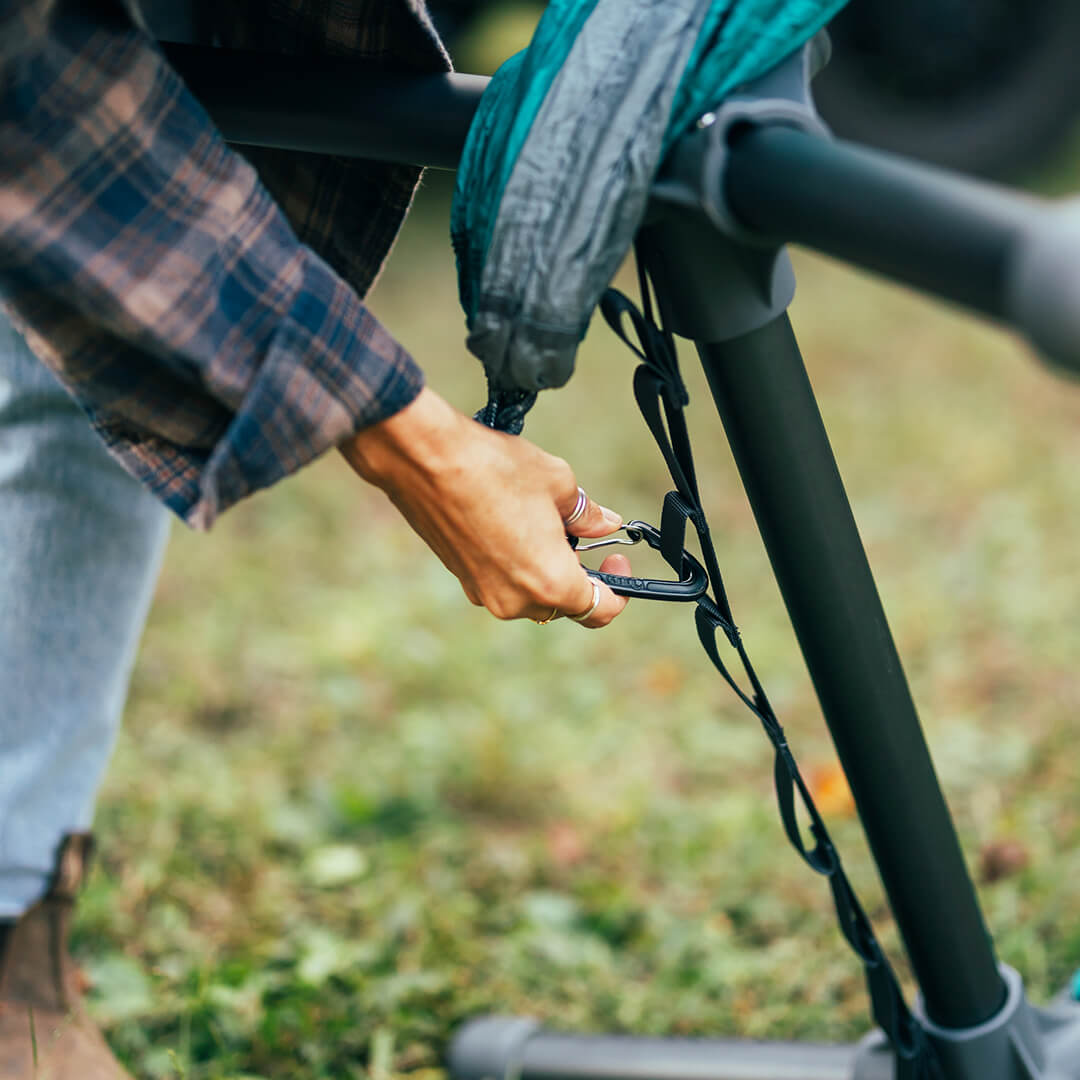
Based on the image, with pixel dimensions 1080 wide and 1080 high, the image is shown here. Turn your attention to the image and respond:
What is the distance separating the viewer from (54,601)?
1037mm

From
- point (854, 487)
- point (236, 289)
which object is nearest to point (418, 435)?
point (236, 289)

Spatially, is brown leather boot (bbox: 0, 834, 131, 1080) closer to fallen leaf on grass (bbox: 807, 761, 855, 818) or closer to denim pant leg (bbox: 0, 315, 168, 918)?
denim pant leg (bbox: 0, 315, 168, 918)

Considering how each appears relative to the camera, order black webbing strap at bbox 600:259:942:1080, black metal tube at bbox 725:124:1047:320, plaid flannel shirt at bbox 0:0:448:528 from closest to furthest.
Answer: black metal tube at bbox 725:124:1047:320, plaid flannel shirt at bbox 0:0:448:528, black webbing strap at bbox 600:259:942:1080

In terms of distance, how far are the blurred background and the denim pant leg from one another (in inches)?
9.3

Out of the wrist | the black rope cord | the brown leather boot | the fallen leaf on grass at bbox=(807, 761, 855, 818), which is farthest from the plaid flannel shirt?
the fallen leaf on grass at bbox=(807, 761, 855, 818)

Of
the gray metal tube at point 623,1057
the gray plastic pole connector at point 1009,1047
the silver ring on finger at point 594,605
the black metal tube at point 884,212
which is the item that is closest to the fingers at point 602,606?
the silver ring on finger at point 594,605

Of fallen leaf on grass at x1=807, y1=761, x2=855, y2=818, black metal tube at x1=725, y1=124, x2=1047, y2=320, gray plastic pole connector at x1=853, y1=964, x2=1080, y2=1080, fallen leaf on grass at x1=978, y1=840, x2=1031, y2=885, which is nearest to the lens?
black metal tube at x1=725, y1=124, x2=1047, y2=320

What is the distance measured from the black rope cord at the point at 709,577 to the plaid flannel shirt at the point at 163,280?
126 mm

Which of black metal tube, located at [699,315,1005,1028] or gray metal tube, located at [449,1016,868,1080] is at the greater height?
black metal tube, located at [699,315,1005,1028]

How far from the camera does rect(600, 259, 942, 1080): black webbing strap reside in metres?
0.69

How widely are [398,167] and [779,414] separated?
0.33m

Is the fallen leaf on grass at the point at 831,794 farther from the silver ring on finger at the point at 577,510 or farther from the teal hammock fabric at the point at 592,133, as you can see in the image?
the teal hammock fabric at the point at 592,133

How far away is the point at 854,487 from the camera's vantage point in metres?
2.21

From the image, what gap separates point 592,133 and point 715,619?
33 cm
